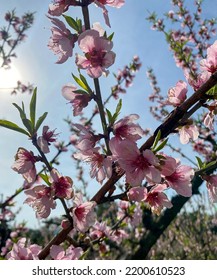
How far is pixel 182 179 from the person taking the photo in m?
1.27

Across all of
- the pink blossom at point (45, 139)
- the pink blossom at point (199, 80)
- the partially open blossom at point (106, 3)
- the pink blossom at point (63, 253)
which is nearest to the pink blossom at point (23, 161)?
the pink blossom at point (45, 139)

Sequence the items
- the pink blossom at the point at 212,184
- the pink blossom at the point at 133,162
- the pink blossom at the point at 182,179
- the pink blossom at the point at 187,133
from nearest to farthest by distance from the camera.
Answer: the pink blossom at the point at 133,162 → the pink blossom at the point at 182,179 → the pink blossom at the point at 212,184 → the pink blossom at the point at 187,133

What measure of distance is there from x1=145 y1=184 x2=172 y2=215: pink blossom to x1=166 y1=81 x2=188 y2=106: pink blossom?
1.14ft

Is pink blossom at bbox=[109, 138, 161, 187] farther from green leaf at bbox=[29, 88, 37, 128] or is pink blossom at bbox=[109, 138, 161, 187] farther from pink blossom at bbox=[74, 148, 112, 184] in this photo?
green leaf at bbox=[29, 88, 37, 128]

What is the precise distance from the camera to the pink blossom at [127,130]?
1248 mm

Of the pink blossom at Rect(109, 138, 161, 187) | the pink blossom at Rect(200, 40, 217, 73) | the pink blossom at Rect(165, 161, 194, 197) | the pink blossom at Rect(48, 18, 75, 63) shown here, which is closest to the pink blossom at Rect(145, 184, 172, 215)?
the pink blossom at Rect(165, 161, 194, 197)

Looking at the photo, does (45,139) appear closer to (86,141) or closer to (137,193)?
(86,141)

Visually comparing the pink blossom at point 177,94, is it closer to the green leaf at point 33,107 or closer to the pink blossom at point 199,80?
the pink blossom at point 199,80

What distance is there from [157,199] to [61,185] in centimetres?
39

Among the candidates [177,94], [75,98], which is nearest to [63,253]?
[75,98]

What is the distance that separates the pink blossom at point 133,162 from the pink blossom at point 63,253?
0.44 m
